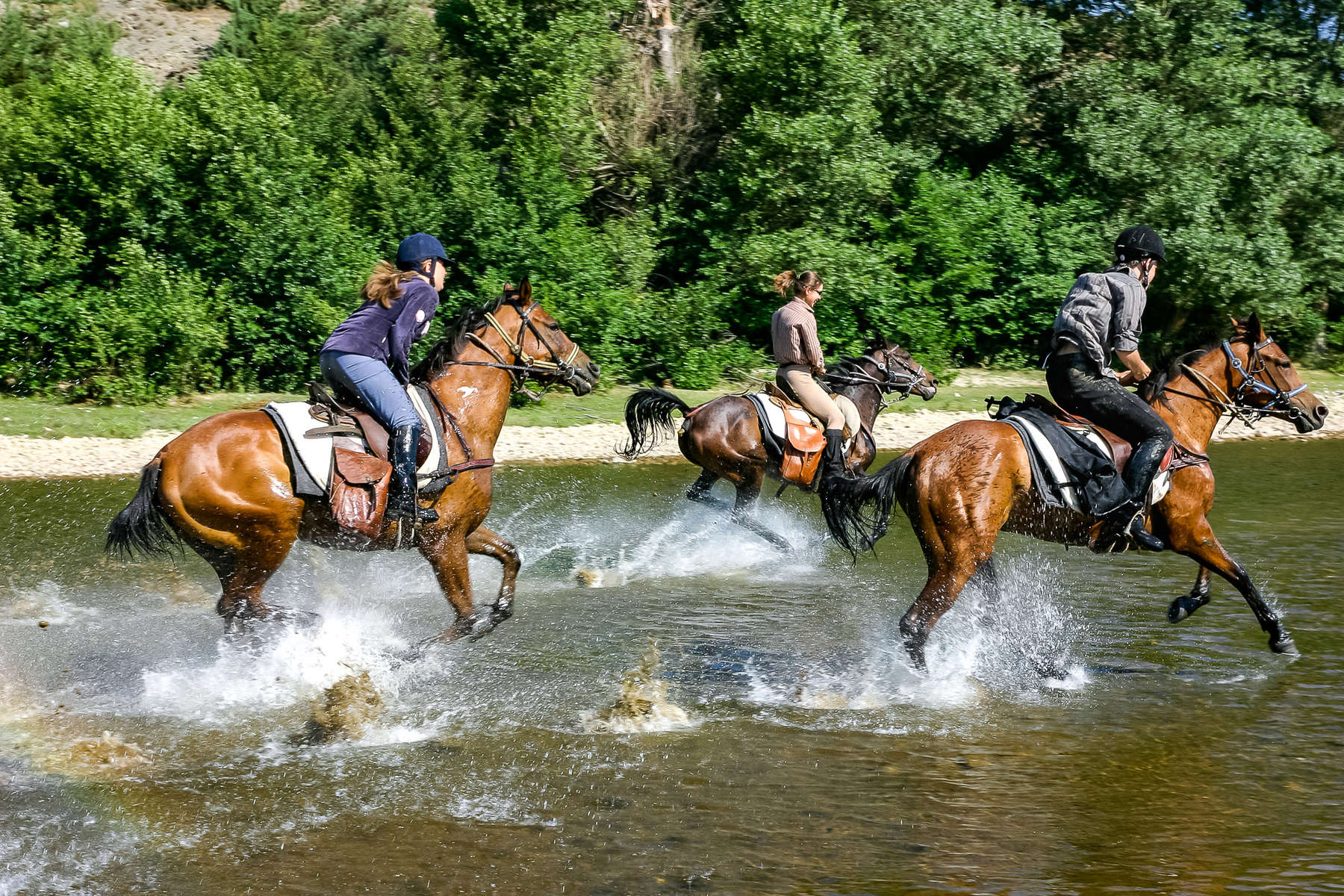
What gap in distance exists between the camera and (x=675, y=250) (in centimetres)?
3072

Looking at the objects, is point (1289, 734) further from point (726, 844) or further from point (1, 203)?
point (1, 203)

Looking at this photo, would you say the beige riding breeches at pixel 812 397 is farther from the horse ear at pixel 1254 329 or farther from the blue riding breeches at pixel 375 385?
the blue riding breeches at pixel 375 385

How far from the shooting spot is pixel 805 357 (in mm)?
12406

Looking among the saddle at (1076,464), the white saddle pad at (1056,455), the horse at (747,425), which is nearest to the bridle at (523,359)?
the saddle at (1076,464)

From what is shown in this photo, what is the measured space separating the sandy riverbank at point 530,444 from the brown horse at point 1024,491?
8457mm

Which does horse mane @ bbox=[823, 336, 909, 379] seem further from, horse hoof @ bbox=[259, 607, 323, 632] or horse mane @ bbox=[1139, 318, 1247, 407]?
horse hoof @ bbox=[259, 607, 323, 632]

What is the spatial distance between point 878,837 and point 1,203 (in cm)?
2247

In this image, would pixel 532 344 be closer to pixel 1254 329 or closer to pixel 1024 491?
pixel 1024 491

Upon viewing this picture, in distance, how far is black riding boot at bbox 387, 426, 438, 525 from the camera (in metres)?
7.88

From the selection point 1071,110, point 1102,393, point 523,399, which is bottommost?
point 523,399

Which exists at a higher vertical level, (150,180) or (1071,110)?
(1071,110)

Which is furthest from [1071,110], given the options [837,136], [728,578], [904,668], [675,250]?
[904,668]

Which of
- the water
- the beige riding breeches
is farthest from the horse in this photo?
the water

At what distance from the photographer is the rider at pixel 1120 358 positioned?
8305mm
